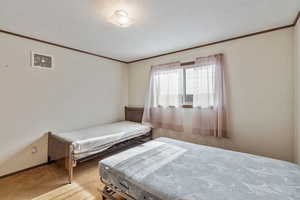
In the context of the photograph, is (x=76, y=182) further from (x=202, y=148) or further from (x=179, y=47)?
(x=179, y=47)

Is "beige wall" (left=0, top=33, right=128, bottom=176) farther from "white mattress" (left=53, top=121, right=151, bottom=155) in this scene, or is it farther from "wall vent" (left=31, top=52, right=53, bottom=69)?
→ "white mattress" (left=53, top=121, right=151, bottom=155)

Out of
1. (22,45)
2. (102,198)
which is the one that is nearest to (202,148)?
(102,198)

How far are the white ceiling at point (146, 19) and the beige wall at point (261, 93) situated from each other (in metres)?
0.26

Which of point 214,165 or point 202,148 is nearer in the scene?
point 214,165

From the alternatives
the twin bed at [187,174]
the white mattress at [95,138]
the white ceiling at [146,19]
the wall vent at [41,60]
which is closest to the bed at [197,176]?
the twin bed at [187,174]

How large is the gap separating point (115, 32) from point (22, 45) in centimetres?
159

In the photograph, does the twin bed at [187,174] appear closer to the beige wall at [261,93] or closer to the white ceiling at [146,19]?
the beige wall at [261,93]

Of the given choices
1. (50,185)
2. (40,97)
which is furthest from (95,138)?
(40,97)

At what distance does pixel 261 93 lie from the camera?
2.29m

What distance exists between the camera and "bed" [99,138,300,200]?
1116 mm

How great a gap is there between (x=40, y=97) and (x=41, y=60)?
2.21 feet

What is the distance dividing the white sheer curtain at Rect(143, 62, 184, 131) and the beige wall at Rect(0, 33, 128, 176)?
3.95ft

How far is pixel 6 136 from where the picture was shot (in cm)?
222

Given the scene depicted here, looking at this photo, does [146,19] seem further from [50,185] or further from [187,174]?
[50,185]
